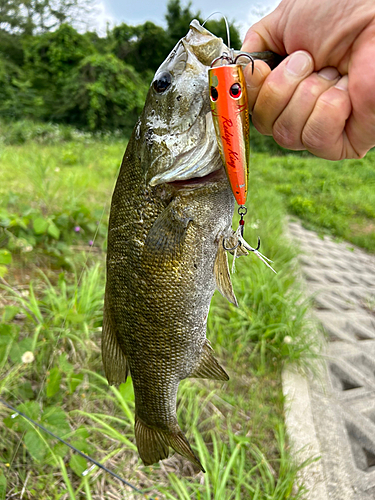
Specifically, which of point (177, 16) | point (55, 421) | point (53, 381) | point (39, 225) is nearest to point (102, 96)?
point (177, 16)

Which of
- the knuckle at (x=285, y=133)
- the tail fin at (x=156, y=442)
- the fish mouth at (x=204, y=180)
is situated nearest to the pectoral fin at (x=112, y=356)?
the tail fin at (x=156, y=442)

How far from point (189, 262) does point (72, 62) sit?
57.6 feet

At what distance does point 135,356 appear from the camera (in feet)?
4.26

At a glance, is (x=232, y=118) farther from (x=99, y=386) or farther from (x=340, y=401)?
(x=340, y=401)

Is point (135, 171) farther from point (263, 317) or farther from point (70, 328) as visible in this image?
point (263, 317)

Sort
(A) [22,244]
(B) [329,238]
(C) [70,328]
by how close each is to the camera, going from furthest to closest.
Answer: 1. (B) [329,238]
2. (A) [22,244]
3. (C) [70,328]

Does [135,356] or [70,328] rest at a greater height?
[135,356]

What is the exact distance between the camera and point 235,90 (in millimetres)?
896

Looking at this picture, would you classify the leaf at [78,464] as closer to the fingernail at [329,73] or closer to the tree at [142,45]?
the fingernail at [329,73]

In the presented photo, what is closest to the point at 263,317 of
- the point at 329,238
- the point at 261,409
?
the point at 261,409

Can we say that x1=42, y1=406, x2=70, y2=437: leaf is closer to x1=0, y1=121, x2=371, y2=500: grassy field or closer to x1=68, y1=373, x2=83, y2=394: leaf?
x1=0, y1=121, x2=371, y2=500: grassy field

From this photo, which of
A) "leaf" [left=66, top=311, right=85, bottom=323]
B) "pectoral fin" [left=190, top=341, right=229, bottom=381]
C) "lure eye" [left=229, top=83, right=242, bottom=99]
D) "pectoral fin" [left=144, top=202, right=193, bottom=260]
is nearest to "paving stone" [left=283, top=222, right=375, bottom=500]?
"pectoral fin" [left=190, top=341, right=229, bottom=381]

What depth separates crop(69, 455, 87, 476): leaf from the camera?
1.71m

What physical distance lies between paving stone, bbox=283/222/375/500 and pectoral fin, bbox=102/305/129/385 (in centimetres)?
147
